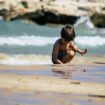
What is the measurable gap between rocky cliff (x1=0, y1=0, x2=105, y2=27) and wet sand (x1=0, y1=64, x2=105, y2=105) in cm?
2854

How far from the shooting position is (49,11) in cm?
3728

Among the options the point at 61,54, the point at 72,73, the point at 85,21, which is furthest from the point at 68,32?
the point at 85,21

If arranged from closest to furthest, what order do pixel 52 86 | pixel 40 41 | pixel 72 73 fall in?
pixel 52 86
pixel 72 73
pixel 40 41

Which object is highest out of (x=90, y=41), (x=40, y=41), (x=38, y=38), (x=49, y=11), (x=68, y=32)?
(x=49, y=11)

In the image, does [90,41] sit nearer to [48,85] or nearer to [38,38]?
[38,38]

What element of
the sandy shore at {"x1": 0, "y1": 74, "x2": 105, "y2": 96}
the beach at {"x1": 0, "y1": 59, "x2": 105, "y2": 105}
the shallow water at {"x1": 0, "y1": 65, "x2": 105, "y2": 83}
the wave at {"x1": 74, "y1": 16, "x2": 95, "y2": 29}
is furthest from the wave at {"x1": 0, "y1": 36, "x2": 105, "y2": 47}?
the sandy shore at {"x1": 0, "y1": 74, "x2": 105, "y2": 96}

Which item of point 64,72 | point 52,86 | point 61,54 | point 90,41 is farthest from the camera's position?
point 90,41

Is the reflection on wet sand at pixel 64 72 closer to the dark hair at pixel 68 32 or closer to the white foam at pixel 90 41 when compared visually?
the dark hair at pixel 68 32

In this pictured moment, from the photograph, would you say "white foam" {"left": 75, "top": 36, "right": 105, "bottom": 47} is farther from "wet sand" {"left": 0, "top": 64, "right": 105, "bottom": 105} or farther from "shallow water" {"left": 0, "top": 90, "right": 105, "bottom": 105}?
"shallow water" {"left": 0, "top": 90, "right": 105, "bottom": 105}

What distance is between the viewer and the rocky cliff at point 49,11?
122ft

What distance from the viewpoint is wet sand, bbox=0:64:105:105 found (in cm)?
532

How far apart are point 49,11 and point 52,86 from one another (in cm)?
3109

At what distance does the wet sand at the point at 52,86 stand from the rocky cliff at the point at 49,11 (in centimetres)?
2854

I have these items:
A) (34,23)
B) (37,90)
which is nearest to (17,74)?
(37,90)
